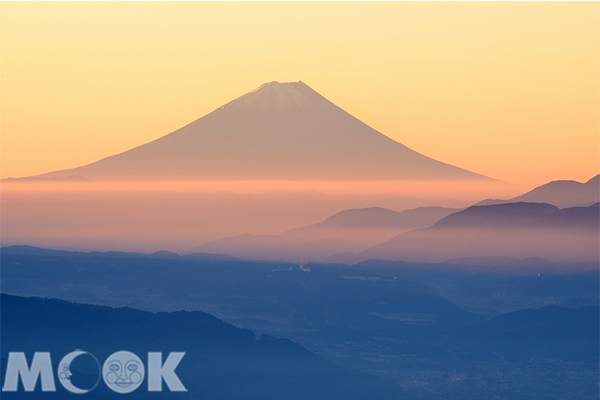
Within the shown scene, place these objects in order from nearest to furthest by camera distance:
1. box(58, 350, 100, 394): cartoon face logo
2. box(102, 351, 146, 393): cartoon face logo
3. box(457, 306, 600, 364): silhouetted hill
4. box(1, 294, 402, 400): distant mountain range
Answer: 1. box(58, 350, 100, 394): cartoon face logo
2. box(102, 351, 146, 393): cartoon face logo
3. box(1, 294, 402, 400): distant mountain range
4. box(457, 306, 600, 364): silhouetted hill

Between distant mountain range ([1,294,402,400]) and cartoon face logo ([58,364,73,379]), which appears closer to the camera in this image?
cartoon face logo ([58,364,73,379])

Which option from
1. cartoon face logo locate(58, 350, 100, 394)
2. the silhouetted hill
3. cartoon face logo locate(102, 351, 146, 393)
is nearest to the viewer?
cartoon face logo locate(58, 350, 100, 394)

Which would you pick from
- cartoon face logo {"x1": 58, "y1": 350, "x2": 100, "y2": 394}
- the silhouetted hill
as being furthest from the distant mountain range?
the silhouetted hill

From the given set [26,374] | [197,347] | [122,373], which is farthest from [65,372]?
[197,347]

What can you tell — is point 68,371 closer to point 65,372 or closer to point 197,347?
point 65,372

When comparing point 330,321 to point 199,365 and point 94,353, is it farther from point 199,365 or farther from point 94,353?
point 94,353

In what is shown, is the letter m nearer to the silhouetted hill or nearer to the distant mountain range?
the distant mountain range

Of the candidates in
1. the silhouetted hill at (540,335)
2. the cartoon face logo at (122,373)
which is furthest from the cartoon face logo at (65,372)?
the silhouetted hill at (540,335)
